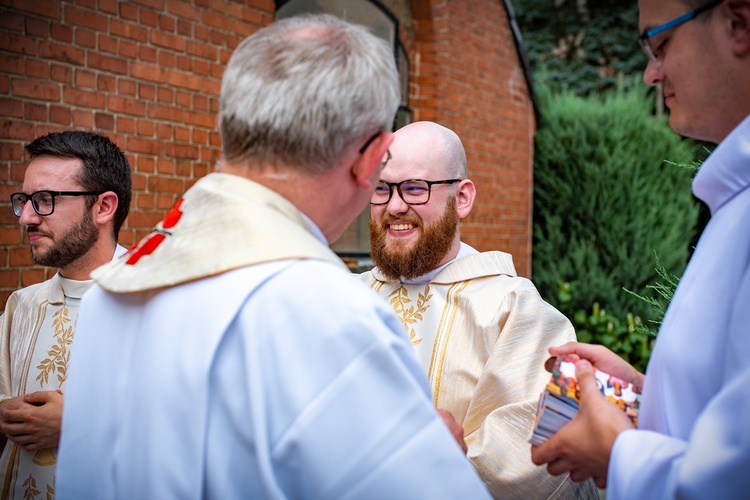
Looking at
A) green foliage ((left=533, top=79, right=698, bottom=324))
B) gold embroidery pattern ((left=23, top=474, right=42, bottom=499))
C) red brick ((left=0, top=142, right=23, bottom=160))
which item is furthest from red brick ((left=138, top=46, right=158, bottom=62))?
green foliage ((left=533, top=79, right=698, bottom=324))

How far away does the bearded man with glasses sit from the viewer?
1.23 metres

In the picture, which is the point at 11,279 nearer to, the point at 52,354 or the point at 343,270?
the point at 52,354

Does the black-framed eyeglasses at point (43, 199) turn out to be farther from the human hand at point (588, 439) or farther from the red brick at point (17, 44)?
the human hand at point (588, 439)

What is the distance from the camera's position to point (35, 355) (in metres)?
2.84

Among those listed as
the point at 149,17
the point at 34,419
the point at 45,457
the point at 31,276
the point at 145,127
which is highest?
the point at 149,17

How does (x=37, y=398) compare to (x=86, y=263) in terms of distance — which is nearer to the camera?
(x=37, y=398)

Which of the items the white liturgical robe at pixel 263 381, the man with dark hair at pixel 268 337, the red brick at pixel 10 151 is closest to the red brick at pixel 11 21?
the red brick at pixel 10 151

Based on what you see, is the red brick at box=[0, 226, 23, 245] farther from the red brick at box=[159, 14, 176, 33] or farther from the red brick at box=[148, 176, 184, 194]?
the red brick at box=[159, 14, 176, 33]

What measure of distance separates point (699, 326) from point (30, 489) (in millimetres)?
2341

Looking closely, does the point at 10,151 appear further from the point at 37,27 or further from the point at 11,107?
the point at 37,27

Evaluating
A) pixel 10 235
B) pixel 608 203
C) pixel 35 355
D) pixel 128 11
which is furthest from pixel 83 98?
pixel 608 203

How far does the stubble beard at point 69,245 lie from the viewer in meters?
2.89

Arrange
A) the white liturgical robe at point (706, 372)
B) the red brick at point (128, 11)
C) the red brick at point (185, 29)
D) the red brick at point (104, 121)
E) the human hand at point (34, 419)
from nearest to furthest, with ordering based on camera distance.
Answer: the white liturgical robe at point (706, 372)
the human hand at point (34, 419)
the red brick at point (104, 121)
the red brick at point (128, 11)
the red brick at point (185, 29)

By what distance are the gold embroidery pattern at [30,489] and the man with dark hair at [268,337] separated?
1343 mm
